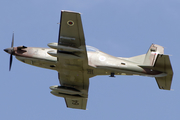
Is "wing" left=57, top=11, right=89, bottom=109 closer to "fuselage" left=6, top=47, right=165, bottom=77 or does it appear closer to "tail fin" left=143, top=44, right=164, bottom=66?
"fuselage" left=6, top=47, right=165, bottom=77

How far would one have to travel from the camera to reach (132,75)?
35.6 meters

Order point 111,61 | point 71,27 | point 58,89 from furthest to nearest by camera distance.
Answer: point 58,89
point 111,61
point 71,27

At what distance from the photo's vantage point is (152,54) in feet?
117

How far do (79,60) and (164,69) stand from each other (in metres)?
8.41

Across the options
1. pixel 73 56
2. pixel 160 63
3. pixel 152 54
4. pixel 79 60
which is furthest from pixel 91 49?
pixel 160 63

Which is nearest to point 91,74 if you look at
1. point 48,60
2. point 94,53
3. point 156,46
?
point 94,53

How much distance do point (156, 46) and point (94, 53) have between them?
21.9ft

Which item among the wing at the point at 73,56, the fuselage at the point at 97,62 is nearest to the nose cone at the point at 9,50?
the fuselage at the point at 97,62

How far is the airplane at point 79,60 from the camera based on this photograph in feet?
108

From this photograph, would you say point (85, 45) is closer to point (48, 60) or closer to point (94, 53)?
point (94, 53)

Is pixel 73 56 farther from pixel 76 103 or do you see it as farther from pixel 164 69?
pixel 164 69

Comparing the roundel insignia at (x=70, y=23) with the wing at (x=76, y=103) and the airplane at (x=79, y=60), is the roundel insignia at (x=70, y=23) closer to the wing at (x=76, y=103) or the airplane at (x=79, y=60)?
the airplane at (x=79, y=60)

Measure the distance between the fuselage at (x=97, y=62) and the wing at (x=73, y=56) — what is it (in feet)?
2.93

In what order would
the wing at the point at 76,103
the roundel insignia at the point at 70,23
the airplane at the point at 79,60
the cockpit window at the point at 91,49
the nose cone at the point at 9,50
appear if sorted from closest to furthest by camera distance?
the roundel insignia at the point at 70,23
the airplane at the point at 79,60
the cockpit window at the point at 91,49
the nose cone at the point at 9,50
the wing at the point at 76,103
